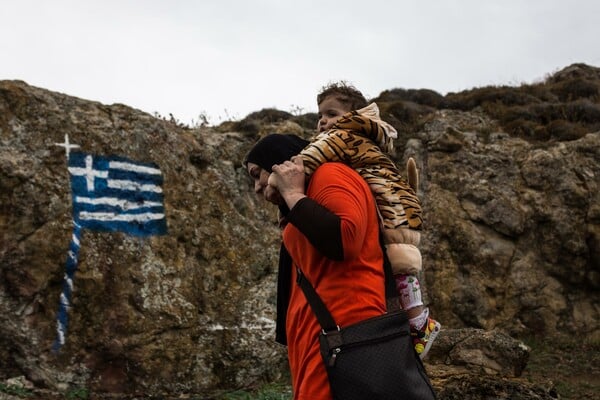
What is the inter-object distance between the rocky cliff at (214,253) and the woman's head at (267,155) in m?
2.45

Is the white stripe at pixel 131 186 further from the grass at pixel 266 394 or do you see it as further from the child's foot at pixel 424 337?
the child's foot at pixel 424 337

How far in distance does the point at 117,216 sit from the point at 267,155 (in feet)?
14.8

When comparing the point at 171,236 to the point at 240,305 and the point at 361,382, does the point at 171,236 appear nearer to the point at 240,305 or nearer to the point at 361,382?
the point at 240,305

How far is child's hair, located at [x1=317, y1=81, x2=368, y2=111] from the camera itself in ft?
9.54

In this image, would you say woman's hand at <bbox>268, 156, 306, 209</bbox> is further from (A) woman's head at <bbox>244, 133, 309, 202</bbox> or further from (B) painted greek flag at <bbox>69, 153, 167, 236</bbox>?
(B) painted greek flag at <bbox>69, 153, 167, 236</bbox>

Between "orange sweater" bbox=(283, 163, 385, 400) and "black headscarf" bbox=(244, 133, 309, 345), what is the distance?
25 centimetres

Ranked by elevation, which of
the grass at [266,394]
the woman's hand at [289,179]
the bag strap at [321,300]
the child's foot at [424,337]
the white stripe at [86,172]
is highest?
the white stripe at [86,172]

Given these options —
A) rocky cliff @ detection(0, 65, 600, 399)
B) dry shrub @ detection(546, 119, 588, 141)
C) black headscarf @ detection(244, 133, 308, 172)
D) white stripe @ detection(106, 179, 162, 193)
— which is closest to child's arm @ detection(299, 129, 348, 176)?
black headscarf @ detection(244, 133, 308, 172)

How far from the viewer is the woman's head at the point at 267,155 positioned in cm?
256

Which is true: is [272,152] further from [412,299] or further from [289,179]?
[412,299]

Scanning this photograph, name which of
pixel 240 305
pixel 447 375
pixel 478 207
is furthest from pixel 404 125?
pixel 447 375

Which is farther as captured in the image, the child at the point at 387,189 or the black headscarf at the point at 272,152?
the black headscarf at the point at 272,152

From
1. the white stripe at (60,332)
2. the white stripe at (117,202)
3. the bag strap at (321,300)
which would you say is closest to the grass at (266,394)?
the white stripe at (60,332)

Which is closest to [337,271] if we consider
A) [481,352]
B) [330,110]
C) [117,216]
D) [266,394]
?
[330,110]
